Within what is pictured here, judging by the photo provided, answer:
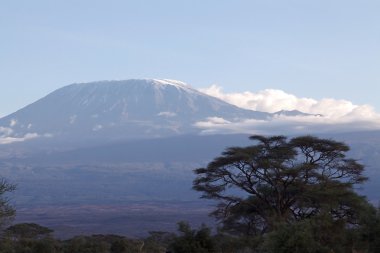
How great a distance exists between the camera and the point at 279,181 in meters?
36.6

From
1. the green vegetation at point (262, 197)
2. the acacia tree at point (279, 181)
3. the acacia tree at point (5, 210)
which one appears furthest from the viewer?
the acacia tree at point (279, 181)

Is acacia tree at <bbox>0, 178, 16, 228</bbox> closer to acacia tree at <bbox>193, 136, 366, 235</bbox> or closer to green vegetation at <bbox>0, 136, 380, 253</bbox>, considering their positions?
green vegetation at <bbox>0, 136, 380, 253</bbox>

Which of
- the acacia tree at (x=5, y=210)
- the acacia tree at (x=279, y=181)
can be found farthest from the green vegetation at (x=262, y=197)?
the acacia tree at (x=5, y=210)

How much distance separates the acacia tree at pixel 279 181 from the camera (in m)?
35.4

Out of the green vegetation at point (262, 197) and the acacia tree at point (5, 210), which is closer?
the acacia tree at point (5, 210)

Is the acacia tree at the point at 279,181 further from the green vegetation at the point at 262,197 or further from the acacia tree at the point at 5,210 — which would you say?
the acacia tree at the point at 5,210

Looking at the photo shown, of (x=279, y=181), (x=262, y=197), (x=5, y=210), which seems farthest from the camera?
(x=262, y=197)

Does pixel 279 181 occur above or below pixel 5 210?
above

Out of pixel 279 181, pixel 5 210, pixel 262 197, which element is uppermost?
pixel 279 181

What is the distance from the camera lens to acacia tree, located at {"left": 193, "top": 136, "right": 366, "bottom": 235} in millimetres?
35375

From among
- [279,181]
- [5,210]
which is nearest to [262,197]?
[279,181]

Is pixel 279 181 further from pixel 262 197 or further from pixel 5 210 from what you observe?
pixel 5 210

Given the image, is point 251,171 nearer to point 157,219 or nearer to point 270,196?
point 270,196

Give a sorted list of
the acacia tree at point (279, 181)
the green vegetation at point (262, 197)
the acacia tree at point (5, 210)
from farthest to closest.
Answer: the acacia tree at point (279, 181), the green vegetation at point (262, 197), the acacia tree at point (5, 210)
